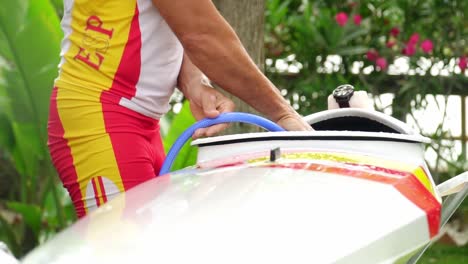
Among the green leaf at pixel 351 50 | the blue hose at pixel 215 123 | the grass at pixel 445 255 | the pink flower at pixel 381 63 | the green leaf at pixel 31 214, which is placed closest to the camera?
the blue hose at pixel 215 123

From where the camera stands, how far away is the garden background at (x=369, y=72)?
20.7 feet

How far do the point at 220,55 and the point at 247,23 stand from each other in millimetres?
1910

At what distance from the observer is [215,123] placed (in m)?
2.88

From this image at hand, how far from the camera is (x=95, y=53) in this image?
2.98 meters

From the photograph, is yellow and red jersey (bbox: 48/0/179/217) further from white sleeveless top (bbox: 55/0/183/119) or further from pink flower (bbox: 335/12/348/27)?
pink flower (bbox: 335/12/348/27)

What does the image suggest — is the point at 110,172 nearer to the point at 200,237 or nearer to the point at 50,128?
the point at 50,128

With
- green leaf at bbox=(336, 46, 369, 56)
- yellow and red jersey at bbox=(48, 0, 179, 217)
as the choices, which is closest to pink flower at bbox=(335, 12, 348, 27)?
green leaf at bbox=(336, 46, 369, 56)

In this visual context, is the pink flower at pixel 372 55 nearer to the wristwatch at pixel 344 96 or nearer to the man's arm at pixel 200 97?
the wristwatch at pixel 344 96

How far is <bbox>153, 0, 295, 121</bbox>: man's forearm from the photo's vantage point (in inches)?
111

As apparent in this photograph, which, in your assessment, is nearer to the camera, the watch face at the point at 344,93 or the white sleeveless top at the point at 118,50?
the white sleeveless top at the point at 118,50

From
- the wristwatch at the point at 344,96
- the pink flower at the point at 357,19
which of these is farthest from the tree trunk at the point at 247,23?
the pink flower at the point at 357,19

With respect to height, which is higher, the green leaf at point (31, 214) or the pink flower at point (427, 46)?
the pink flower at point (427, 46)

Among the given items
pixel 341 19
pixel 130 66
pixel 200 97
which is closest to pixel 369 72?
pixel 341 19

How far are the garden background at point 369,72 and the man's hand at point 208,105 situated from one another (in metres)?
2.87
